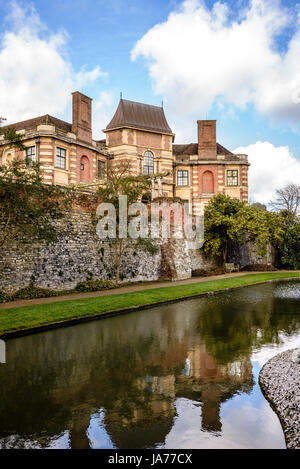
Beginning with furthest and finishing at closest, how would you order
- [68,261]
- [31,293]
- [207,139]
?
[207,139], [68,261], [31,293]

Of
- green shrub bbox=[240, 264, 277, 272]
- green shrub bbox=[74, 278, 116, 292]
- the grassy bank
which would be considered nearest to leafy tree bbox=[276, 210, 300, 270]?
green shrub bbox=[240, 264, 277, 272]

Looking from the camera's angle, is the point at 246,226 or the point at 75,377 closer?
the point at 75,377

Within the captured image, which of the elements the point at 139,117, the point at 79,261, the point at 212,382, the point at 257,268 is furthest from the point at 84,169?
the point at 212,382

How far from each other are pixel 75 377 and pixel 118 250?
1457 centimetres

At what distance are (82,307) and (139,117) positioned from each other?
2753 centimetres

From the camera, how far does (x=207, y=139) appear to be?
1565 inches

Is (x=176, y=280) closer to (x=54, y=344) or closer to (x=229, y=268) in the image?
(x=229, y=268)

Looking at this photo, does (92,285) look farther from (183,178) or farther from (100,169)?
(183,178)

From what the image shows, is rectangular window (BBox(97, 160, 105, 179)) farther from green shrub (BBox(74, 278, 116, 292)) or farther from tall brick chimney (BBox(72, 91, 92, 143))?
green shrub (BBox(74, 278, 116, 292))

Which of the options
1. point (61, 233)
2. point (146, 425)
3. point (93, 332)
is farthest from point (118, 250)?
point (146, 425)

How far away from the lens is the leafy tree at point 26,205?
549 inches

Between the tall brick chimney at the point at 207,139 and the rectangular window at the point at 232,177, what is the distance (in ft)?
7.96

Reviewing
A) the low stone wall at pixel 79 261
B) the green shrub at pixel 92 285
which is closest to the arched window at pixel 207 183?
the low stone wall at pixel 79 261

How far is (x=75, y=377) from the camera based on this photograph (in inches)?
268
